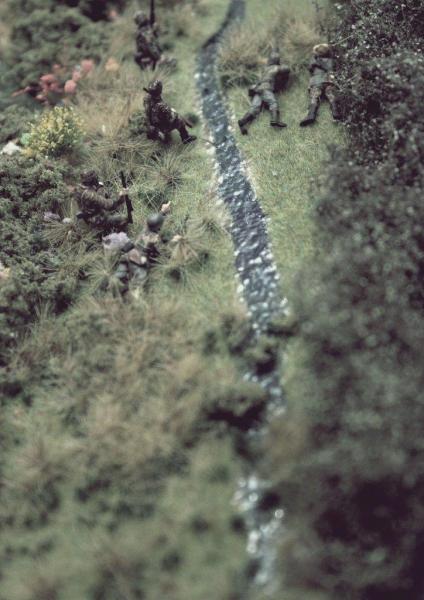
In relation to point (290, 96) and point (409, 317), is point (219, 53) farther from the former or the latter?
point (409, 317)

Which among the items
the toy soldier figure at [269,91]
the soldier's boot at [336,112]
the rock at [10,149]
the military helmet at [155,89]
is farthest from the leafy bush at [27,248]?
the soldier's boot at [336,112]

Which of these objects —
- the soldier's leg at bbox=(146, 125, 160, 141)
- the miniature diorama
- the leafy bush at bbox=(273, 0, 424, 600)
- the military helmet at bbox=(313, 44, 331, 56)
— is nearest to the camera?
Answer: the leafy bush at bbox=(273, 0, 424, 600)

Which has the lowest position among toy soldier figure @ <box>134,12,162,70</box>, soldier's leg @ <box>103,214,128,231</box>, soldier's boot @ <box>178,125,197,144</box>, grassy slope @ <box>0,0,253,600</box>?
grassy slope @ <box>0,0,253,600</box>

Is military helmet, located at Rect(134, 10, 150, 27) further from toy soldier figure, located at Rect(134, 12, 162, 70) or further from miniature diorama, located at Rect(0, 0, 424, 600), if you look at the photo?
miniature diorama, located at Rect(0, 0, 424, 600)

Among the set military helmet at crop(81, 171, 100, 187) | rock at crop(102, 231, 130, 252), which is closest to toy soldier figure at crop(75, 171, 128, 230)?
military helmet at crop(81, 171, 100, 187)

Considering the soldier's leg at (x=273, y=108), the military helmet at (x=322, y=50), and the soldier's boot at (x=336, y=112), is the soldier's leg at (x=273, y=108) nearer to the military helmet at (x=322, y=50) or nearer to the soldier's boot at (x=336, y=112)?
the soldier's boot at (x=336, y=112)

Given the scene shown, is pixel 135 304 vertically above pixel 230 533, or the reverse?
pixel 135 304

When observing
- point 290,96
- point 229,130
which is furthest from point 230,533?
point 290,96

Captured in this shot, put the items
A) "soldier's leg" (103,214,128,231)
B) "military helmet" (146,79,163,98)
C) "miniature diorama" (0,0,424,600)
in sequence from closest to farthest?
"miniature diorama" (0,0,424,600) → "soldier's leg" (103,214,128,231) → "military helmet" (146,79,163,98)
